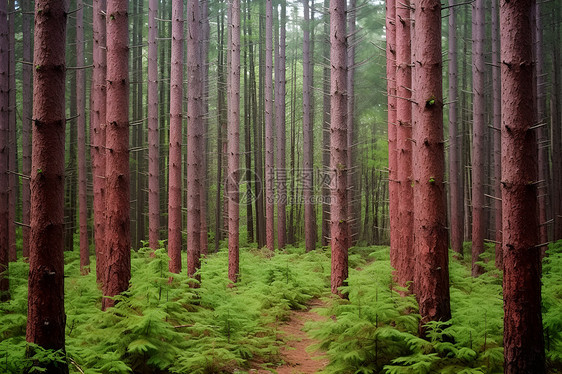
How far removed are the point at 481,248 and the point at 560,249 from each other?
3.81 m

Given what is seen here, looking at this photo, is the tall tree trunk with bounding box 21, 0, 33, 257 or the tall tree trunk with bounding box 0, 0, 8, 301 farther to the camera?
the tall tree trunk with bounding box 21, 0, 33, 257

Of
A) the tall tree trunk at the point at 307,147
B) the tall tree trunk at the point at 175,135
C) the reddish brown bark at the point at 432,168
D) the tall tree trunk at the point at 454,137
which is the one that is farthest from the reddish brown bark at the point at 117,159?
the tall tree trunk at the point at 307,147

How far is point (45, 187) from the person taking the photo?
4.61 meters

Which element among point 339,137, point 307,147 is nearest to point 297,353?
point 339,137

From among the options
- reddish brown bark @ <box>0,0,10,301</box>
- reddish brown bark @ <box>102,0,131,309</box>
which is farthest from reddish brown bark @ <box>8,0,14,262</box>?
reddish brown bark @ <box>102,0,131,309</box>

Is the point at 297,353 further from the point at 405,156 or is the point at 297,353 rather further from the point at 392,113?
the point at 392,113

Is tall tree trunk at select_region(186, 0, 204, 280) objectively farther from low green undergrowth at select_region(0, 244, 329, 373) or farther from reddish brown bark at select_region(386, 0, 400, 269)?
reddish brown bark at select_region(386, 0, 400, 269)

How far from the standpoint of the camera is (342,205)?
905 centimetres

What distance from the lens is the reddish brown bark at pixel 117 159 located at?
6828mm

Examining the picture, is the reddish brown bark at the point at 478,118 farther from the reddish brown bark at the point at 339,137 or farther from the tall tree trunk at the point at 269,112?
the tall tree trunk at the point at 269,112

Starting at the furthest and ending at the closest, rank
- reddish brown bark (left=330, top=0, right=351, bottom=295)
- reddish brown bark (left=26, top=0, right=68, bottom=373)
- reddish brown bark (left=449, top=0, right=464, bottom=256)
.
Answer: reddish brown bark (left=449, top=0, right=464, bottom=256) < reddish brown bark (left=330, top=0, right=351, bottom=295) < reddish brown bark (left=26, top=0, right=68, bottom=373)

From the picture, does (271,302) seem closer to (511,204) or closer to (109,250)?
(109,250)

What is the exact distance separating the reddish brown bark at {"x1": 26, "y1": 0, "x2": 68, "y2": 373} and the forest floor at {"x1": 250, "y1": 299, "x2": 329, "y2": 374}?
2980 millimetres

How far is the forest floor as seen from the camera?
6477mm
